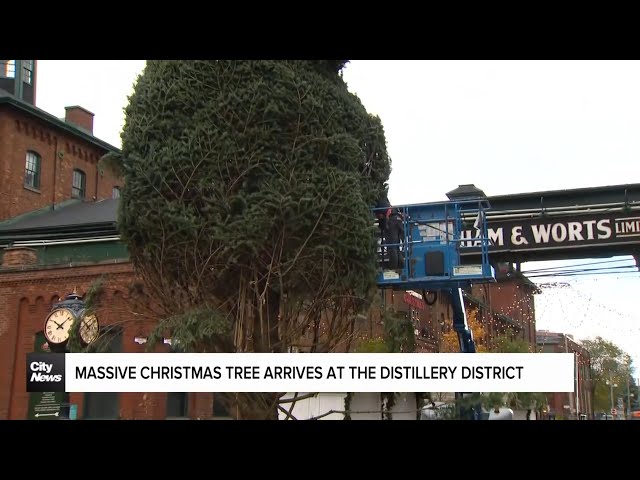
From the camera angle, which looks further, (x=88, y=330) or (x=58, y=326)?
(x=58, y=326)

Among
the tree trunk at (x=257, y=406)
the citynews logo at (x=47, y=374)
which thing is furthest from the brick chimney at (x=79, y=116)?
the tree trunk at (x=257, y=406)

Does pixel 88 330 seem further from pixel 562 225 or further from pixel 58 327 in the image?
pixel 562 225

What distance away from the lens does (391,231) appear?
11969 millimetres

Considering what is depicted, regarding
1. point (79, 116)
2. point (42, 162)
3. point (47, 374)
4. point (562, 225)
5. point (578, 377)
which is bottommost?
point (47, 374)

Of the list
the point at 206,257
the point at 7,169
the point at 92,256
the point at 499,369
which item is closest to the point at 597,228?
the point at 499,369

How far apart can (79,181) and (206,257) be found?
24304 mm

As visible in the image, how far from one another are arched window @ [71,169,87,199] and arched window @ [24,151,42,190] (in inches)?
80.6

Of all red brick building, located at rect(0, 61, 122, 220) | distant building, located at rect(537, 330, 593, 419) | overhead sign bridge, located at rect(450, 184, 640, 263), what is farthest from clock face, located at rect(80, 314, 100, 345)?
distant building, located at rect(537, 330, 593, 419)

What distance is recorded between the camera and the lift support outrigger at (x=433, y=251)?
11.8 m

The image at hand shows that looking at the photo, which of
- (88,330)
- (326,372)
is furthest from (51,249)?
(326,372)

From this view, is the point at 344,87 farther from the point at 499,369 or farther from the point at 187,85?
the point at 499,369

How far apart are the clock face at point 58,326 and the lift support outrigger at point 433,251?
359 inches

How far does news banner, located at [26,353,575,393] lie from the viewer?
9188 millimetres

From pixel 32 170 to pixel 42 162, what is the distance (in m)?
0.61
